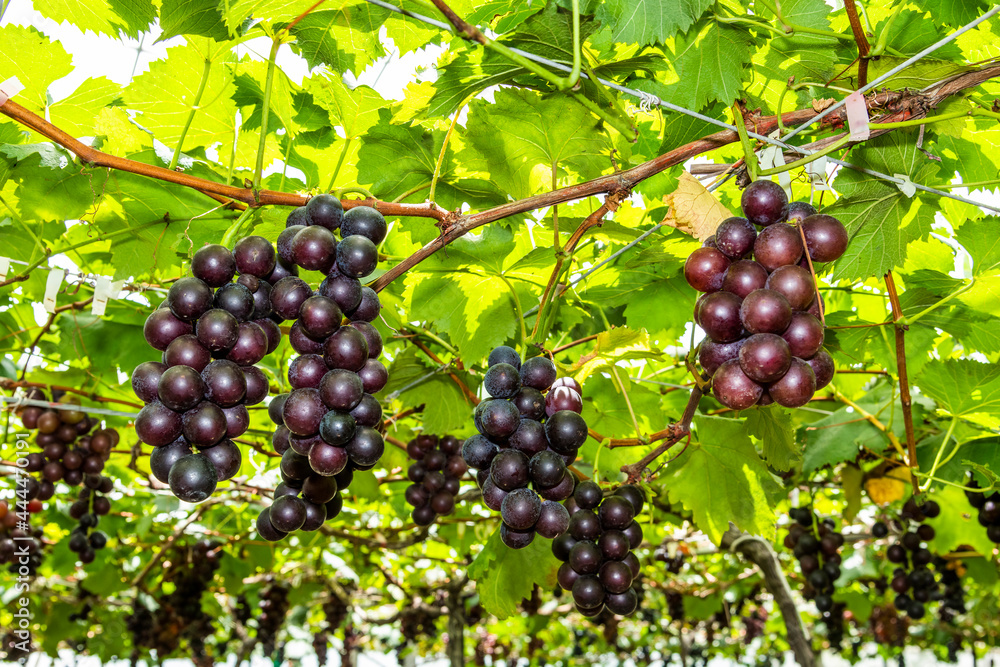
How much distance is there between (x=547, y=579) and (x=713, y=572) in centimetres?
657

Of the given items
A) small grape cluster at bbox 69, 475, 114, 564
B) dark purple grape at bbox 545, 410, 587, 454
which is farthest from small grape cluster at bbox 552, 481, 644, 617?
small grape cluster at bbox 69, 475, 114, 564

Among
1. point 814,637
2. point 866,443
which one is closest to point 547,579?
point 866,443

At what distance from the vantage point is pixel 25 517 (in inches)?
127

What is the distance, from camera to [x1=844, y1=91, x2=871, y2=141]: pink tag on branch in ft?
3.56

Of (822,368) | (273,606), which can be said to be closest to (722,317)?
(822,368)

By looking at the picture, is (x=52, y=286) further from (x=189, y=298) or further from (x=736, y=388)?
(x=736, y=388)

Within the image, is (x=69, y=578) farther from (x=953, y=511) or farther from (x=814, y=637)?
(x=814, y=637)

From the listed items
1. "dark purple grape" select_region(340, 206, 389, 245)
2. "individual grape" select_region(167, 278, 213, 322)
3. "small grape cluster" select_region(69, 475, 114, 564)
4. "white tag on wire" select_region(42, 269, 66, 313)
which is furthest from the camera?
"small grape cluster" select_region(69, 475, 114, 564)

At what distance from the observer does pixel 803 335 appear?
854 millimetres

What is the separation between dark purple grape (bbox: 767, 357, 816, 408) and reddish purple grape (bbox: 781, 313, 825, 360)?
17 millimetres

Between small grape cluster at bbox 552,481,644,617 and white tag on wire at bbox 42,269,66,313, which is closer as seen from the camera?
small grape cluster at bbox 552,481,644,617

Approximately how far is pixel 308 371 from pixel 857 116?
952mm

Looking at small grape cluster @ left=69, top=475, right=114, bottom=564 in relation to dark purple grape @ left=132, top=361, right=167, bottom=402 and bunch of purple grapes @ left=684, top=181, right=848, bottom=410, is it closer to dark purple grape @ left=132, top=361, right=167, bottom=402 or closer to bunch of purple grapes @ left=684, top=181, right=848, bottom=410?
dark purple grape @ left=132, top=361, right=167, bottom=402

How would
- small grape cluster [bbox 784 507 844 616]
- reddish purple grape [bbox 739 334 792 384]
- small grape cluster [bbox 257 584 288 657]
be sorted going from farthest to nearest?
small grape cluster [bbox 257 584 288 657]
small grape cluster [bbox 784 507 844 616]
reddish purple grape [bbox 739 334 792 384]
